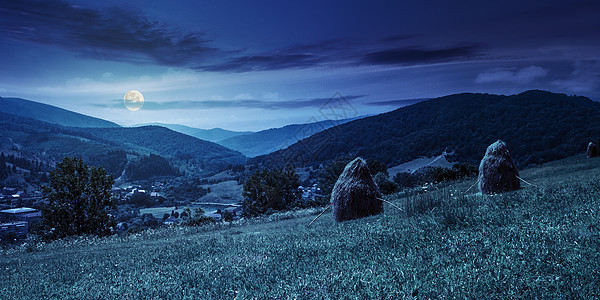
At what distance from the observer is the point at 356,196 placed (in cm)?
1697

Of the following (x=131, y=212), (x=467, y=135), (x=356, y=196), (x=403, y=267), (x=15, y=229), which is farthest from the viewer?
(x=467, y=135)

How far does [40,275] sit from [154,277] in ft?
17.3

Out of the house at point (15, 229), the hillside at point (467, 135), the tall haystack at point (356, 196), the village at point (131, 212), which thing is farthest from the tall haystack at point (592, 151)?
the house at point (15, 229)

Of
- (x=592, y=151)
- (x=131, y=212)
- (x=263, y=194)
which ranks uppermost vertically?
(x=592, y=151)

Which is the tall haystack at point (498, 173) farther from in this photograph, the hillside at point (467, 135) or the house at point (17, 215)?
the hillside at point (467, 135)

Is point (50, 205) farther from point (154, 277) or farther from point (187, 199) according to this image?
point (187, 199)

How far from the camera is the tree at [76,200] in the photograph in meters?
33.8

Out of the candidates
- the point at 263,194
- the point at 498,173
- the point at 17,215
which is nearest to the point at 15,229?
the point at 17,215

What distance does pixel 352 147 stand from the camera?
146 m

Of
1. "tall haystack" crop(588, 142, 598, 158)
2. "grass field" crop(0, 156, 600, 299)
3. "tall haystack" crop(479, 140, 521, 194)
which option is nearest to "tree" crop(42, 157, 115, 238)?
"grass field" crop(0, 156, 600, 299)

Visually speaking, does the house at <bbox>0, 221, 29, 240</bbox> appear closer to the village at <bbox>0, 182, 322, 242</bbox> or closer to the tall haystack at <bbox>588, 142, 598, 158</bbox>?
the village at <bbox>0, 182, 322, 242</bbox>

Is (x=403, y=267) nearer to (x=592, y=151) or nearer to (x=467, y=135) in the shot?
(x=592, y=151)

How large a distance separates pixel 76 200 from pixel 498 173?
3687 centimetres

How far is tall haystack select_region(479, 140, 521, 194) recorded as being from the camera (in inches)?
768
